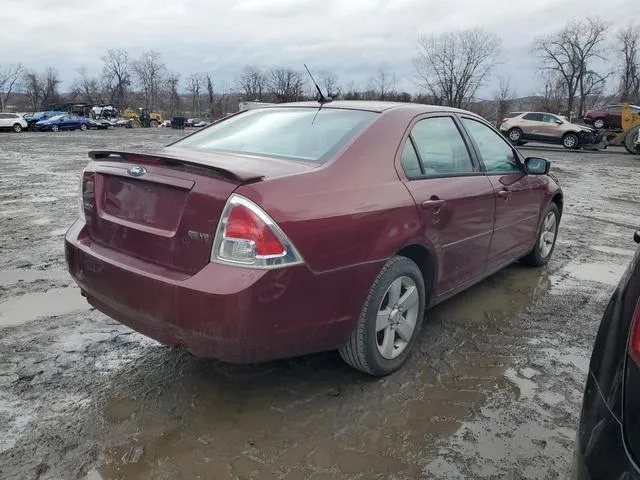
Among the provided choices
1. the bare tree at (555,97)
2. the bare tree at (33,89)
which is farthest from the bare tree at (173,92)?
the bare tree at (555,97)

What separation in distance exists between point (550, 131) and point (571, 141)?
3.45ft

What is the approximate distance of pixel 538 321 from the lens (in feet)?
12.8

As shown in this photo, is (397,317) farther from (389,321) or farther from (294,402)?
(294,402)

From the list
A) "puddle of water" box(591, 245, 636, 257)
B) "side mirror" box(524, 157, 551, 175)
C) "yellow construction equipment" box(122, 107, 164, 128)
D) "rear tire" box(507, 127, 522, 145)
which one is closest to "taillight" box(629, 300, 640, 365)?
"side mirror" box(524, 157, 551, 175)

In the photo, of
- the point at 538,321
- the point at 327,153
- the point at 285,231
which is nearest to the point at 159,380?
the point at 285,231

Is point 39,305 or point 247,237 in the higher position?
point 247,237

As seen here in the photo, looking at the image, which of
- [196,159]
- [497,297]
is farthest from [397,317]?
[497,297]

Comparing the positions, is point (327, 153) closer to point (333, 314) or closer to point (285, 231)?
point (285, 231)

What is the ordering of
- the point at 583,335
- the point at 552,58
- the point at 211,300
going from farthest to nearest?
the point at 552,58 → the point at 583,335 → the point at 211,300

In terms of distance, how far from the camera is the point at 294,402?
2.71 m

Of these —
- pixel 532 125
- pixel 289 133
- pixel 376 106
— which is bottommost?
pixel 289 133

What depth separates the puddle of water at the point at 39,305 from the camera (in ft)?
12.1

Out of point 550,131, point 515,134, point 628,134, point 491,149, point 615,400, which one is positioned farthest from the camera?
point 515,134

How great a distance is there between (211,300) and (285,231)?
0.43 meters
